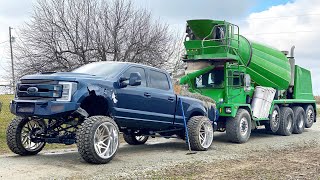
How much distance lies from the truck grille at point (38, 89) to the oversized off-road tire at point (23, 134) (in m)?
0.90

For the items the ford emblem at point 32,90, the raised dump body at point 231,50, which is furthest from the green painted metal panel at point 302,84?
the ford emblem at point 32,90

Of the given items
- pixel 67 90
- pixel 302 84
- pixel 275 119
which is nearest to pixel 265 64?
pixel 275 119

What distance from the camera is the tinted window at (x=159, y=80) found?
10859 millimetres

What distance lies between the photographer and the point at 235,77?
14602 mm

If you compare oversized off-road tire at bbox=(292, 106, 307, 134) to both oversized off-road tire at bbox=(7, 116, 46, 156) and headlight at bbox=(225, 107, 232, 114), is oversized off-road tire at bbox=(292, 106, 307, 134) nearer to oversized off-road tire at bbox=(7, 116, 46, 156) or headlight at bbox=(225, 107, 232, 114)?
headlight at bbox=(225, 107, 232, 114)

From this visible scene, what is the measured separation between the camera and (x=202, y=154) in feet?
36.2

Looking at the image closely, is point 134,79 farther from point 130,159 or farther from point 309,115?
point 309,115

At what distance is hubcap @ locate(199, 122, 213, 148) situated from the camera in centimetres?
1180

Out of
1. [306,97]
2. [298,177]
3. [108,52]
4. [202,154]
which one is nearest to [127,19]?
[108,52]

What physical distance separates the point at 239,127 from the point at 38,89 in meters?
7.07

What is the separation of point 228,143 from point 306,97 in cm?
672

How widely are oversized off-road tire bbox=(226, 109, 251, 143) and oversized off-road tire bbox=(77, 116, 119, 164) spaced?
5.61 m

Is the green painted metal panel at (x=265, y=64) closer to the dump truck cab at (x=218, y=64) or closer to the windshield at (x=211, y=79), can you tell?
the dump truck cab at (x=218, y=64)

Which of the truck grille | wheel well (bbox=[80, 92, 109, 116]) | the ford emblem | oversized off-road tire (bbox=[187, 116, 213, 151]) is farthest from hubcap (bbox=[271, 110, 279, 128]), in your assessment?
the ford emblem
